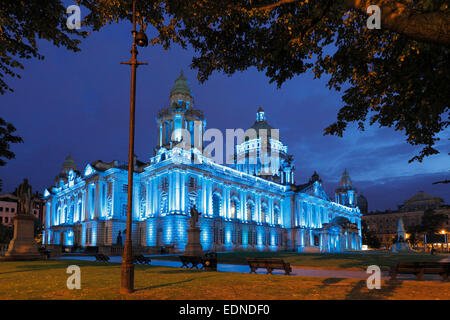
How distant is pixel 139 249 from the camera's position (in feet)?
152

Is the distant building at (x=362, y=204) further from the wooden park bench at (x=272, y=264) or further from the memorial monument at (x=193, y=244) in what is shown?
the wooden park bench at (x=272, y=264)

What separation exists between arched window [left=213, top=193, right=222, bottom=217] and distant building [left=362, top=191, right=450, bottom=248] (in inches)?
3615

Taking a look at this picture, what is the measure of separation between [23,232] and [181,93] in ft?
152

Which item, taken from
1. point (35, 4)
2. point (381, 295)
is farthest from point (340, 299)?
point (35, 4)

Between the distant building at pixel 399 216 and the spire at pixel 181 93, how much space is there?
99983 mm

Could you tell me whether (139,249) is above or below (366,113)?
below

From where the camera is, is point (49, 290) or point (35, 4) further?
point (35, 4)

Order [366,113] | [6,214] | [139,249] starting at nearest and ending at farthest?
[366,113] → [139,249] → [6,214]

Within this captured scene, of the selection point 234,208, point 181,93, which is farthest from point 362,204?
point 181,93

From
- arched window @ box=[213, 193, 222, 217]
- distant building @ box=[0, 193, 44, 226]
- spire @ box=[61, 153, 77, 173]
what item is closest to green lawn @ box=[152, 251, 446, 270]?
arched window @ box=[213, 193, 222, 217]

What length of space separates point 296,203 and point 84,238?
45970 millimetres

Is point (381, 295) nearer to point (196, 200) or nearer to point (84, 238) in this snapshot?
point (196, 200)

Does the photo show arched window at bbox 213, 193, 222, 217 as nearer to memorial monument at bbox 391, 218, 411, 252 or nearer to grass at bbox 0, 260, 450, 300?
memorial monument at bbox 391, 218, 411, 252

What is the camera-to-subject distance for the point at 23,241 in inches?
1088
